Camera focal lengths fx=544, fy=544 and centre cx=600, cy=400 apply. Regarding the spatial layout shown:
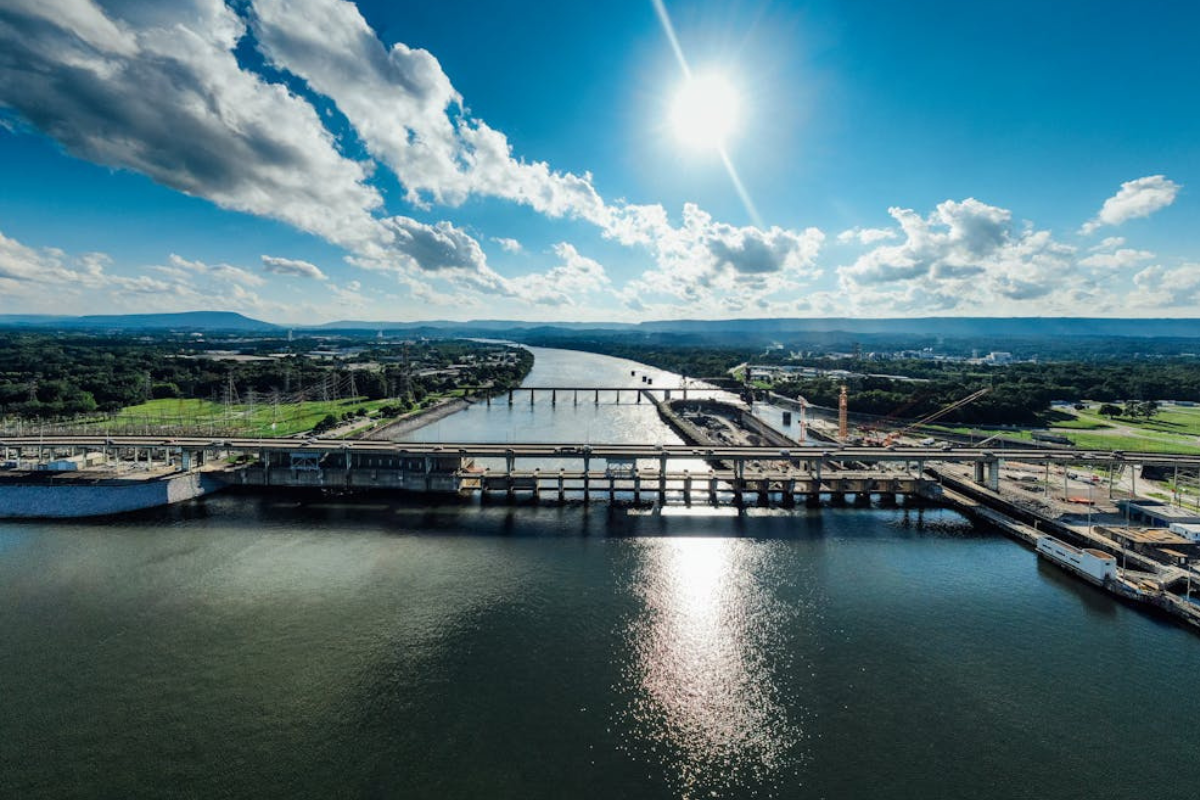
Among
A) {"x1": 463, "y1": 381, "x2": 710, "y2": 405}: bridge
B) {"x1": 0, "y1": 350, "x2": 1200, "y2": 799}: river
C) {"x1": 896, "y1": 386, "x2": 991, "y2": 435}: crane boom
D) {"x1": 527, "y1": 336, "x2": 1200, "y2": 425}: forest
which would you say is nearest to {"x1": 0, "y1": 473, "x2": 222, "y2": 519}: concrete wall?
{"x1": 0, "y1": 350, "x2": 1200, "y2": 799}: river

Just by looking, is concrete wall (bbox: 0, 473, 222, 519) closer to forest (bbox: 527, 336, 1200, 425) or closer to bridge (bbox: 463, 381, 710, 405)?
bridge (bbox: 463, 381, 710, 405)

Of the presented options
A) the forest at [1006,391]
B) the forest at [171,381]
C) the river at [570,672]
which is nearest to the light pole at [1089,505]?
the river at [570,672]

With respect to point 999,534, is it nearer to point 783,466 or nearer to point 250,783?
point 783,466

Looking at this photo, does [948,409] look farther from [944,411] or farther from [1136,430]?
[1136,430]

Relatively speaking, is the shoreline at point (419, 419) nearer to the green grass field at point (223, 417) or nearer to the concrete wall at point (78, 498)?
the green grass field at point (223, 417)

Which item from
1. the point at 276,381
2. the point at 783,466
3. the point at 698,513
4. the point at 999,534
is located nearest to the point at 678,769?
the point at 698,513
